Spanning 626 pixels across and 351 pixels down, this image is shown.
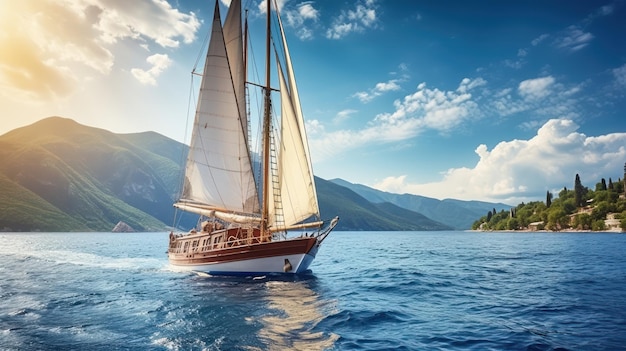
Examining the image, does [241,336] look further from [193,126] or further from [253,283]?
[193,126]

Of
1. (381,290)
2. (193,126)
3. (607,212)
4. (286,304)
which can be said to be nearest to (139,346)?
(286,304)

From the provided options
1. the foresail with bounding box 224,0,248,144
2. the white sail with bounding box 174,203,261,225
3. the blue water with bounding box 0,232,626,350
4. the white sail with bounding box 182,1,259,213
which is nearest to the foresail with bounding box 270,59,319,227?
the white sail with bounding box 174,203,261,225

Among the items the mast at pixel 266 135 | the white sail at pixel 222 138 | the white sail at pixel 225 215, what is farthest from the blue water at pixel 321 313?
the white sail at pixel 222 138

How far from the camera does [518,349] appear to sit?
566 inches

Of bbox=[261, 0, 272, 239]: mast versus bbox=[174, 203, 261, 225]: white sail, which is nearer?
bbox=[261, 0, 272, 239]: mast

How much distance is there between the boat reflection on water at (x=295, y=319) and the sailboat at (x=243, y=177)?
6721mm

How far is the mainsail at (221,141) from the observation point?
38844mm

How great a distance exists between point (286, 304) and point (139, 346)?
10263 mm

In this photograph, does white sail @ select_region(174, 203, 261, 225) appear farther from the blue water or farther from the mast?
the blue water

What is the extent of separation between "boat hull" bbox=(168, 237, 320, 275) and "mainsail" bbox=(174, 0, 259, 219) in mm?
5016

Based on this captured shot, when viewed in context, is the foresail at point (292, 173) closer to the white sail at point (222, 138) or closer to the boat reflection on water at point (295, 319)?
the white sail at point (222, 138)

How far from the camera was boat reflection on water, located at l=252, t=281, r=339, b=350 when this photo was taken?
15906mm

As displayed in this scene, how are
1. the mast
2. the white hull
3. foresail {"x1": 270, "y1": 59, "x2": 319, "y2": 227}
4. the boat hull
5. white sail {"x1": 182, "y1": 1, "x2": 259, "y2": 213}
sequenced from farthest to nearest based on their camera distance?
white sail {"x1": 182, "y1": 1, "x2": 259, "y2": 213} < the mast < foresail {"x1": 270, "y1": 59, "x2": 319, "y2": 227} < the white hull < the boat hull

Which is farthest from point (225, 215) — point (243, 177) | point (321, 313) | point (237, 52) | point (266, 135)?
point (321, 313)
